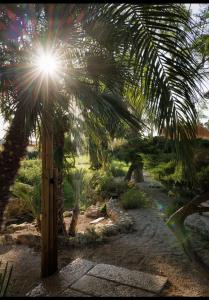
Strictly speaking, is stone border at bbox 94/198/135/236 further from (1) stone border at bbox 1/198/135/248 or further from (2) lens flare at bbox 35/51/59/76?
(2) lens flare at bbox 35/51/59/76

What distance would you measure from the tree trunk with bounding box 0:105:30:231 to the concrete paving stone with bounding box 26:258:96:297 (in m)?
1.57

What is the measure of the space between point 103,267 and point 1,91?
333 centimetres

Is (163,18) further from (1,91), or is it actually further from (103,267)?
(103,267)

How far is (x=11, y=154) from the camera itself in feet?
12.8

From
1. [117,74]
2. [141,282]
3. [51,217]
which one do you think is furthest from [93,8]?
[141,282]

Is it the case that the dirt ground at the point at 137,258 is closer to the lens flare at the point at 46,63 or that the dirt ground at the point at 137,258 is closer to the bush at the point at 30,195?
the bush at the point at 30,195

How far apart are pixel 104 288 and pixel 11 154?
2.42 metres

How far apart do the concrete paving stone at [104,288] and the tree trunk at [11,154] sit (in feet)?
5.81

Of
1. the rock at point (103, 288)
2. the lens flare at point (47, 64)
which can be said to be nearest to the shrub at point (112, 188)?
the rock at point (103, 288)

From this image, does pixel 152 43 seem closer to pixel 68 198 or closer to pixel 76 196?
pixel 76 196

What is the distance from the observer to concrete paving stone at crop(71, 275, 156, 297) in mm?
4457

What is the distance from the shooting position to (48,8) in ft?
12.2

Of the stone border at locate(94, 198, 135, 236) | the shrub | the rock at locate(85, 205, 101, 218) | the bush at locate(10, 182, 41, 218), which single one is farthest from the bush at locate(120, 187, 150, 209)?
the bush at locate(10, 182, 41, 218)

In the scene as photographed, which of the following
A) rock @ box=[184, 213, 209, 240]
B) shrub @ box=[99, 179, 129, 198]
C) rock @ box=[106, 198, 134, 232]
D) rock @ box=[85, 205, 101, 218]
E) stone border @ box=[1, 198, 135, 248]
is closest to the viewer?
stone border @ box=[1, 198, 135, 248]
